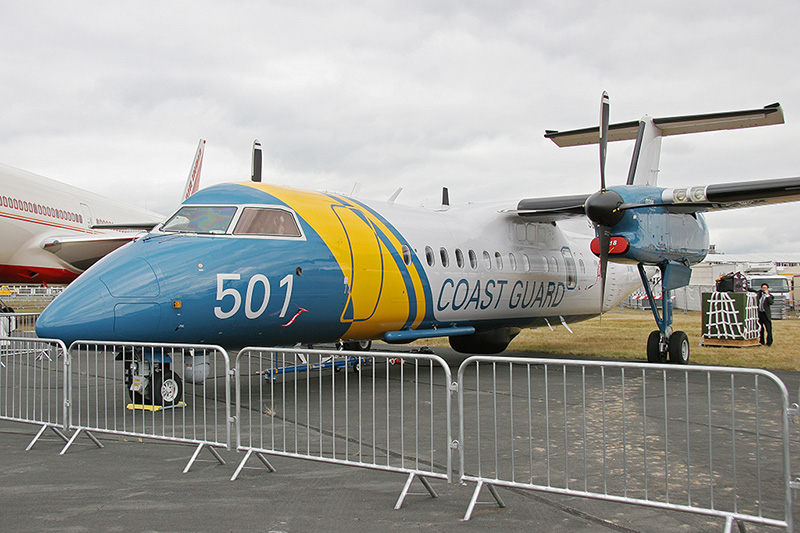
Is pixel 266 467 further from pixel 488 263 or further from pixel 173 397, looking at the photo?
pixel 488 263

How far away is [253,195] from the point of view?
9031 millimetres

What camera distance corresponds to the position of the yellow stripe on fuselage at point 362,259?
30.8 ft

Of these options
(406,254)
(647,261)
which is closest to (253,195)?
(406,254)

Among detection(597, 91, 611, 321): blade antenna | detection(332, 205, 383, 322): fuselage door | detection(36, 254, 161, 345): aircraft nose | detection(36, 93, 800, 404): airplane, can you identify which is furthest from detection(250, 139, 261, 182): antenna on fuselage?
detection(597, 91, 611, 321): blade antenna

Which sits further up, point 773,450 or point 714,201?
point 714,201

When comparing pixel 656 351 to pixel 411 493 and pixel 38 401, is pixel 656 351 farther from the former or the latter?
pixel 38 401

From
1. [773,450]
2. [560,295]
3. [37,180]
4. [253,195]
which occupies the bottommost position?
[773,450]

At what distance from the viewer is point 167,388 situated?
7.53 m

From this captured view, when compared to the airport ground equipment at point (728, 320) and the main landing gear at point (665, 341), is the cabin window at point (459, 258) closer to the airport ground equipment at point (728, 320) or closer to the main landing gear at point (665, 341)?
the main landing gear at point (665, 341)

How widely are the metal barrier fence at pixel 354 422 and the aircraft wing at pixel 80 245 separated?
28.9ft

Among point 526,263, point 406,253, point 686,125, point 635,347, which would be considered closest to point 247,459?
point 406,253

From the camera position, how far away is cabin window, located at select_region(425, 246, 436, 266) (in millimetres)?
11055

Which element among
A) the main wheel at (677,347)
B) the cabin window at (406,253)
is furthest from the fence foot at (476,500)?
the main wheel at (677,347)

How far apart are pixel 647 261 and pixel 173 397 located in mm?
9388
